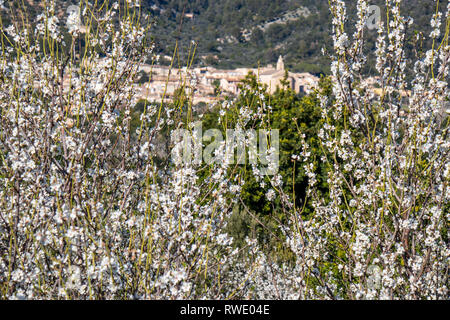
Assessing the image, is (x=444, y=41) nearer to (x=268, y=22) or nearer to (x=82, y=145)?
(x=82, y=145)

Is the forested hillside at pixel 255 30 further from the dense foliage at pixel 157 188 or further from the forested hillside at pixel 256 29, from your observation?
the dense foliage at pixel 157 188

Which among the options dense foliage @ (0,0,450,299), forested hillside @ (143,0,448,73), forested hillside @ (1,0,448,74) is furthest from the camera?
forested hillside @ (143,0,448,73)

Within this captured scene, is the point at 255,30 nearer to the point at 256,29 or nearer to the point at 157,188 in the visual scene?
the point at 256,29

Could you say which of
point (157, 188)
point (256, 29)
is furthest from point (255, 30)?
point (157, 188)

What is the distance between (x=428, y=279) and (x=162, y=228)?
188 cm

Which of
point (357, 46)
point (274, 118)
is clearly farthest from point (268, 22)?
point (357, 46)

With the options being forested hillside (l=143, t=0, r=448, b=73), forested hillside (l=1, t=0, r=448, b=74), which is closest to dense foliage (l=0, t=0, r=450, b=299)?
forested hillside (l=1, t=0, r=448, b=74)

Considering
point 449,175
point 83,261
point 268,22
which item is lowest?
point 83,261

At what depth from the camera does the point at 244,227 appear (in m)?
7.31

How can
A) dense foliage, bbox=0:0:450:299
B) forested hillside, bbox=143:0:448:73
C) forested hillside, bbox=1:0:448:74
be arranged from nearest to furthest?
dense foliage, bbox=0:0:450:299 < forested hillside, bbox=1:0:448:74 < forested hillside, bbox=143:0:448:73

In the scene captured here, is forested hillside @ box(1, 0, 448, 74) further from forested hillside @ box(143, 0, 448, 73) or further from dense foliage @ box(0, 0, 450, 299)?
dense foliage @ box(0, 0, 450, 299)

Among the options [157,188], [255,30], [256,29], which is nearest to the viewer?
[157,188]

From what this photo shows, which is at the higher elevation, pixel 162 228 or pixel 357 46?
pixel 357 46

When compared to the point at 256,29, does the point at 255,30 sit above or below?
below
